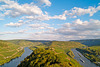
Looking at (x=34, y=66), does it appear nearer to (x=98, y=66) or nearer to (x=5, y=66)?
(x=5, y=66)

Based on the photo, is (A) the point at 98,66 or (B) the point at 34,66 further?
(A) the point at 98,66

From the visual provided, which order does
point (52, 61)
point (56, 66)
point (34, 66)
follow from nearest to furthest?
point (56, 66)
point (34, 66)
point (52, 61)

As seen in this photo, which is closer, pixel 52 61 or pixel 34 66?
pixel 34 66

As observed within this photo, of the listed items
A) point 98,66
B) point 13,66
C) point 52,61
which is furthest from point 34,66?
point 98,66

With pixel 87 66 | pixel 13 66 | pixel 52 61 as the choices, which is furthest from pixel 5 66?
pixel 87 66

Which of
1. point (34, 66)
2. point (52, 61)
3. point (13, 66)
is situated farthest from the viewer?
point (13, 66)

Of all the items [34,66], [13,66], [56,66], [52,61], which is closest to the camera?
[56,66]

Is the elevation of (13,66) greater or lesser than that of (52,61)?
lesser

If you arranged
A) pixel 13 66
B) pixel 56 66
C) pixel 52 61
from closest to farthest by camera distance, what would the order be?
pixel 56 66
pixel 52 61
pixel 13 66

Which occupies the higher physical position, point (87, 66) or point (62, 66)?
point (62, 66)
